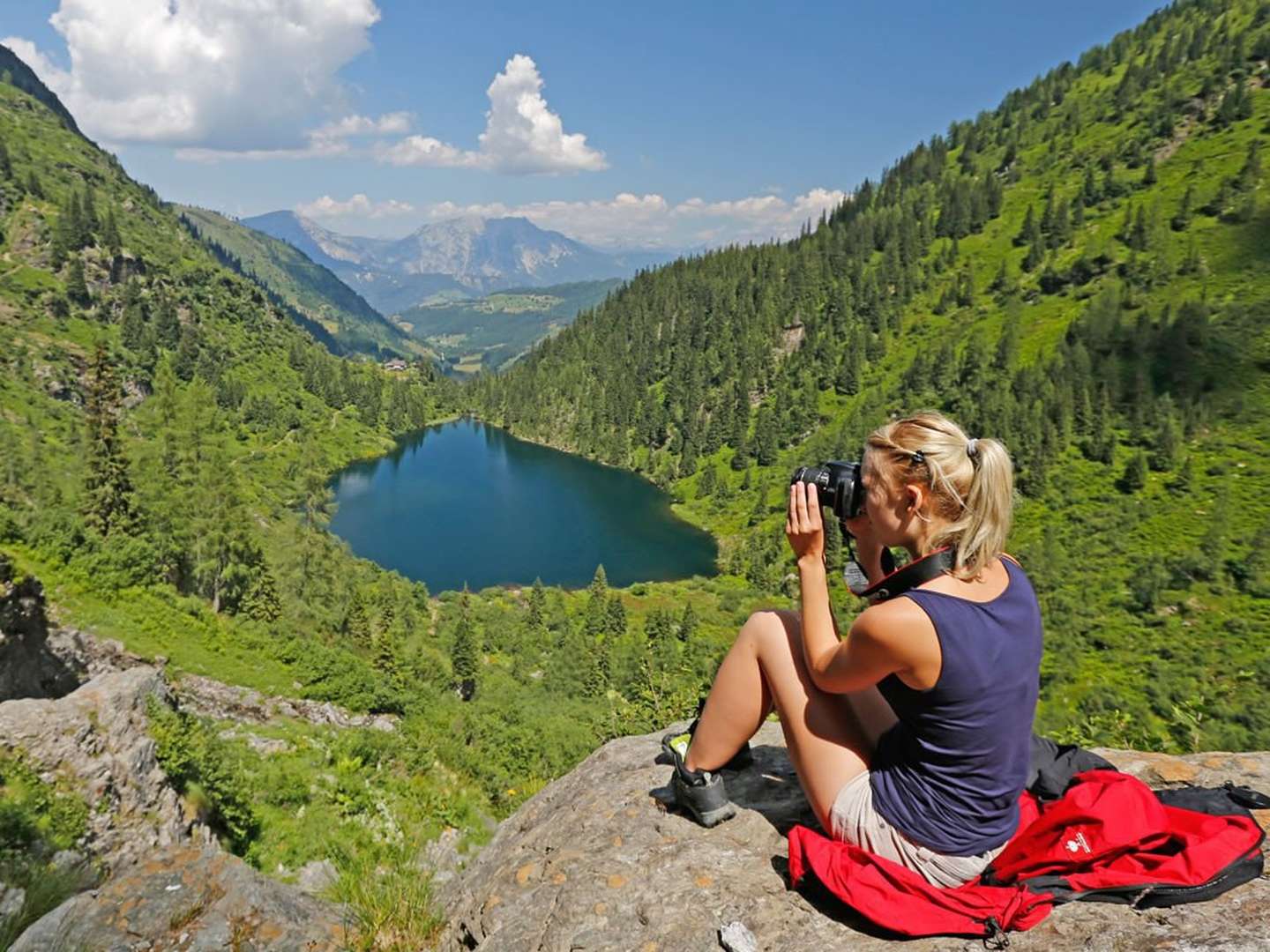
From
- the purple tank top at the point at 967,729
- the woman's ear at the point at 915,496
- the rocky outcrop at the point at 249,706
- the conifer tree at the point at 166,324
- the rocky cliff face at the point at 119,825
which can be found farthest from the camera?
the conifer tree at the point at 166,324

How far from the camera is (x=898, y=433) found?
3.62 meters

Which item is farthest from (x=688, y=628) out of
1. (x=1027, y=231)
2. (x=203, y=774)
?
(x=1027, y=231)

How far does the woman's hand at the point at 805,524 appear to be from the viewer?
13.0 ft

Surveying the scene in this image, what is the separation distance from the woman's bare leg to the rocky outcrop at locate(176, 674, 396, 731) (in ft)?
48.7

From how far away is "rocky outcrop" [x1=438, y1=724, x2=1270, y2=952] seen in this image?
10.7ft

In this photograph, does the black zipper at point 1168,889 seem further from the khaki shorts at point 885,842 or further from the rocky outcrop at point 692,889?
the khaki shorts at point 885,842

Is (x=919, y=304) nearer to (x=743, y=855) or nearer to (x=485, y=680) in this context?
(x=485, y=680)

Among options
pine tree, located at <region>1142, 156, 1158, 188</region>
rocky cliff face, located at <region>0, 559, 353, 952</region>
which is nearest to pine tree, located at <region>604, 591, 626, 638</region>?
rocky cliff face, located at <region>0, 559, 353, 952</region>

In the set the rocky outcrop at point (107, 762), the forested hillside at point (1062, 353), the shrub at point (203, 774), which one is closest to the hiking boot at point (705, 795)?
the rocky outcrop at point (107, 762)

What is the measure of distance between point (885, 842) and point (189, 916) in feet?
15.4

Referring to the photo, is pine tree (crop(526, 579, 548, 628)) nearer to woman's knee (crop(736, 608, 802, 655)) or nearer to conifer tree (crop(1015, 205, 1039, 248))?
woman's knee (crop(736, 608, 802, 655))

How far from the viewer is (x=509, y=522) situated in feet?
395

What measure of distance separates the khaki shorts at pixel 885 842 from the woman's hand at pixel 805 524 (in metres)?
1.34

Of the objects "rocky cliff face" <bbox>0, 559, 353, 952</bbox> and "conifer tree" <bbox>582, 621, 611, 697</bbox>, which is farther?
"conifer tree" <bbox>582, 621, 611, 697</bbox>
